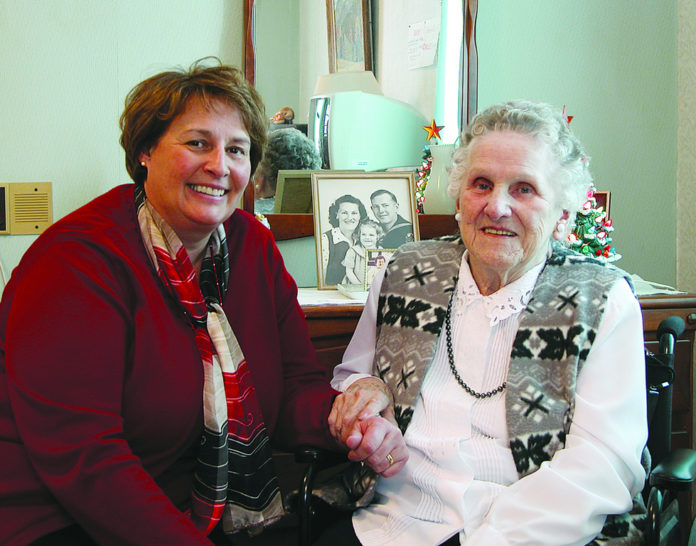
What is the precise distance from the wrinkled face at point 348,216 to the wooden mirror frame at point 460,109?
0.35 feet

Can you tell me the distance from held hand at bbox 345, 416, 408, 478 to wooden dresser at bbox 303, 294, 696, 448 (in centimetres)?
50

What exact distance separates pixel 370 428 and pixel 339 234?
896 mm

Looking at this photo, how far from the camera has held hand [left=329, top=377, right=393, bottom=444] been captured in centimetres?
134

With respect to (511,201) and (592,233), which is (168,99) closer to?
(511,201)

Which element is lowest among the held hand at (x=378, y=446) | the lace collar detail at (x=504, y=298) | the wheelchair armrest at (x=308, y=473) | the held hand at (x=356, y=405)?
the wheelchair armrest at (x=308, y=473)

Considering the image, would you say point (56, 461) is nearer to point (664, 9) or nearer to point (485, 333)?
point (485, 333)

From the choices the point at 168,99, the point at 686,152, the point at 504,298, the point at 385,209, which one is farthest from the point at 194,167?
the point at 686,152

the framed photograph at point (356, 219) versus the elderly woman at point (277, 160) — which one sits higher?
the elderly woman at point (277, 160)

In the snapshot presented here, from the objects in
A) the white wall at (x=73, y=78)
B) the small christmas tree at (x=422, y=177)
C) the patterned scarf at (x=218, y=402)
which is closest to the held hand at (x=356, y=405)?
the patterned scarf at (x=218, y=402)

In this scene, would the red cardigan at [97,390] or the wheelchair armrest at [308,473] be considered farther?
the wheelchair armrest at [308,473]

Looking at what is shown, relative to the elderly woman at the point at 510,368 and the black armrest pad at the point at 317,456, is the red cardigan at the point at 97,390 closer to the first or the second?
the black armrest pad at the point at 317,456

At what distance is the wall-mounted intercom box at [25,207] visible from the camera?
185 centimetres

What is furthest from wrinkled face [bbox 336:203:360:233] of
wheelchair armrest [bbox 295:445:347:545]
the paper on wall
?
wheelchair armrest [bbox 295:445:347:545]

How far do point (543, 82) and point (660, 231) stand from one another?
787 millimetres
